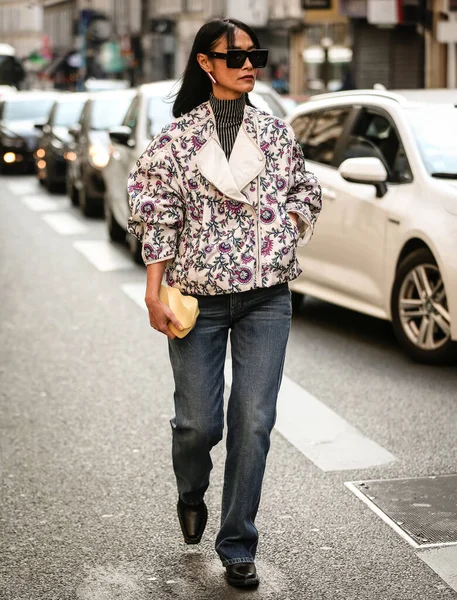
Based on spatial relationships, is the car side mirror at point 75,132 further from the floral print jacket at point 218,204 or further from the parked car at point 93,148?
the floral print jacket at point 218,204

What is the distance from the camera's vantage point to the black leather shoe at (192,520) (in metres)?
4.90

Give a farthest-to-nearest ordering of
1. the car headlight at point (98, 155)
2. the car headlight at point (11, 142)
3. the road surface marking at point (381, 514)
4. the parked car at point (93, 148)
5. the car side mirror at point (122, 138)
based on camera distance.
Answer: the car headlight at point (11, 142), the parked car at point (93, 148), the car headlight at point (98, 155), the car side mirror at point (122, 138), the road surface marking at point (381, 514)

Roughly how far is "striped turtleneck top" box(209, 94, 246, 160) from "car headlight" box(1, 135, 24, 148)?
24.8 m

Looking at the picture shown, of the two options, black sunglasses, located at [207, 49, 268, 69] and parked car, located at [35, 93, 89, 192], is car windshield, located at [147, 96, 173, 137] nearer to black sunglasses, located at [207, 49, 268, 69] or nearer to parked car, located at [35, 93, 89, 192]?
parked car, located at [35, 93, 89, 192]

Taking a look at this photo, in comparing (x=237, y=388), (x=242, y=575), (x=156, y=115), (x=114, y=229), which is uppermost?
(x=156, y=115)

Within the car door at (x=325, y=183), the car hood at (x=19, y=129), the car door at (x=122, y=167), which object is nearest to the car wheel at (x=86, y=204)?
the car door at (x=122, y=167)

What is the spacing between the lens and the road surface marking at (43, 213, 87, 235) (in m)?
17.6

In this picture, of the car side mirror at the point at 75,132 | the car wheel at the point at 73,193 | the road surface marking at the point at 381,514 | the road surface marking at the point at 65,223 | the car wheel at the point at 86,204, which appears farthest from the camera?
the car wheel at the point at 73,193

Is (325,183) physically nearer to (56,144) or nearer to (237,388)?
(237,388)

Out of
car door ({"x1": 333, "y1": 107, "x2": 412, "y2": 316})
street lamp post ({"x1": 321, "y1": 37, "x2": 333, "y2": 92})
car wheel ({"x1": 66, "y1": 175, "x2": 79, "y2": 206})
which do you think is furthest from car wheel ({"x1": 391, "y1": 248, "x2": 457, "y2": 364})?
street lamp post ({"x1": 321, "y1": 37, "x2": 333, "y2": 92})

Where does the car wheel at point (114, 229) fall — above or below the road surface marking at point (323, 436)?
below

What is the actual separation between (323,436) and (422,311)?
6.33 ft

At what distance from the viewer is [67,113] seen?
957 inches

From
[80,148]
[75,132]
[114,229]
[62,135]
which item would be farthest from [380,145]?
[62,135]
